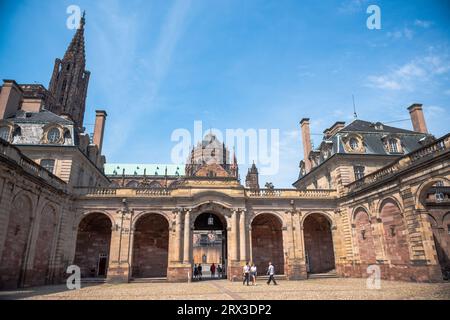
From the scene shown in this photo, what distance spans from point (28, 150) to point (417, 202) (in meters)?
28.4

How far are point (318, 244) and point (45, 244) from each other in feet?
78.1

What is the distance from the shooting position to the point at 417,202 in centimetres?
1681

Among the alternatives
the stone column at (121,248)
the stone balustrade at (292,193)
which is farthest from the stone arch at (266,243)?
the stone column at (121,248)

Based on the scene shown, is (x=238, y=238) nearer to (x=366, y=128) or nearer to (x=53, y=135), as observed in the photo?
(x=366, y=128)

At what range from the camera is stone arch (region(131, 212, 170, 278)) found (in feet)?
87.7

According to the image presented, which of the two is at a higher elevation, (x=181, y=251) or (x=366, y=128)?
(x=366, y=128)

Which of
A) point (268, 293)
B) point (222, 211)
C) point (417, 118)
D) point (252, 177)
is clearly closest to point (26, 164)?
point (222, 211)

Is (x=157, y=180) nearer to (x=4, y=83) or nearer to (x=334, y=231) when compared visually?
(x=4, y=83)

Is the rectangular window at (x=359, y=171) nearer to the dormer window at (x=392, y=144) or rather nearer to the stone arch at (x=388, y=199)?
the dormer window at (x=392, y=144)

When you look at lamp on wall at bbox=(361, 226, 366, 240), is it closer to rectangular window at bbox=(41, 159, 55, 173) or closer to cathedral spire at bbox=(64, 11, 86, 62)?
rectangular window at bbox=(41, 159, 55, 173)

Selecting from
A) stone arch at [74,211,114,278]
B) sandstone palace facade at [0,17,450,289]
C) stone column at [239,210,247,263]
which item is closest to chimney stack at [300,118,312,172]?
sandstone palace facade at [0,17,450,289]

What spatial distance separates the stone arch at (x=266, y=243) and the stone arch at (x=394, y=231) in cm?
997

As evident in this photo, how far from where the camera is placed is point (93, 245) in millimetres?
26625

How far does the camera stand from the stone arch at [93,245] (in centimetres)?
2584
